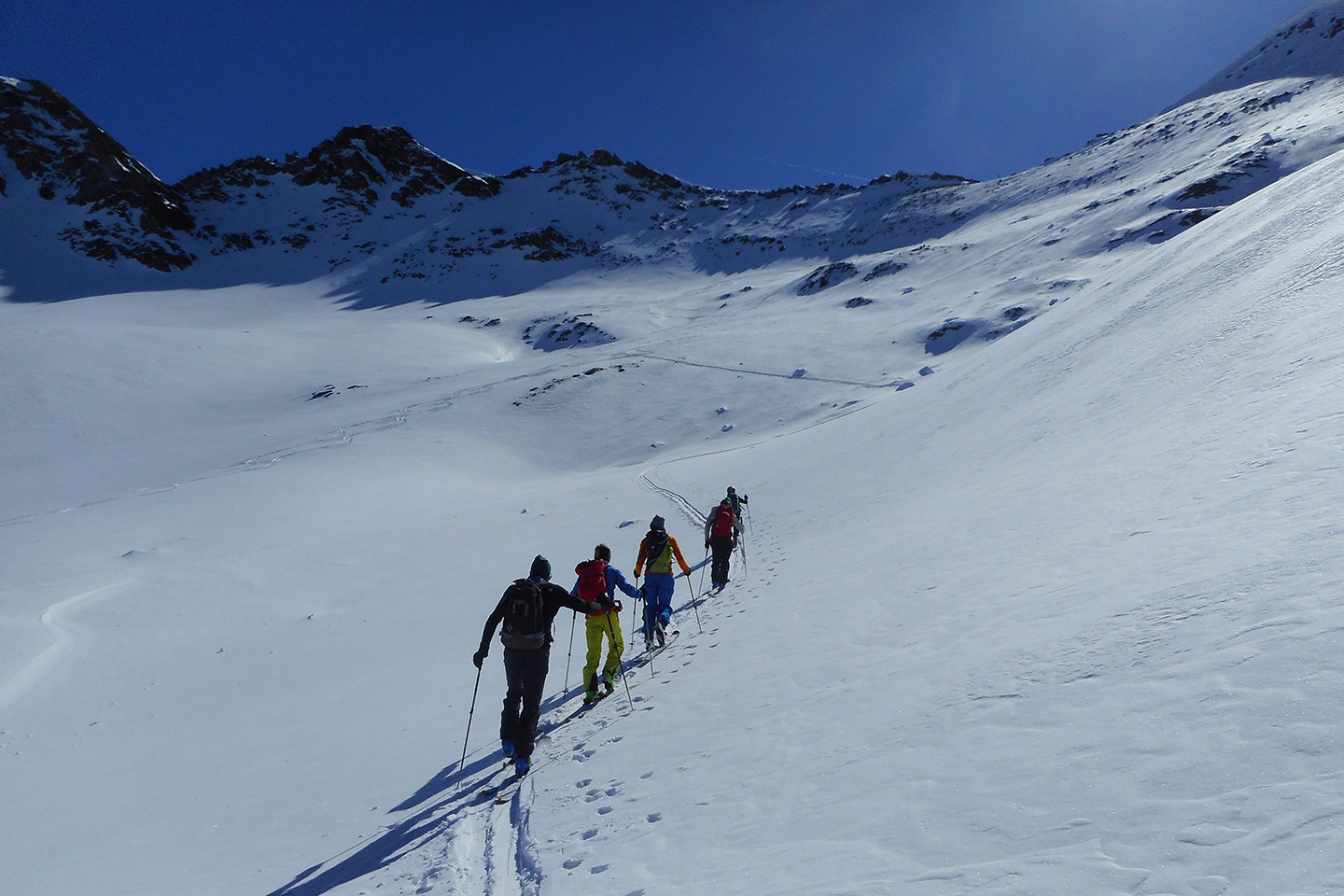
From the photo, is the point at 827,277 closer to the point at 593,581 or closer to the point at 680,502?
the point at 680,502

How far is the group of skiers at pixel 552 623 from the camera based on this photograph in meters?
6.65

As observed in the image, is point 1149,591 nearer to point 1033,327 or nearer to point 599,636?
point 599,636

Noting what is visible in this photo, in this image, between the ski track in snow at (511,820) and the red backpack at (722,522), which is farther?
the red backpack at (722,522)

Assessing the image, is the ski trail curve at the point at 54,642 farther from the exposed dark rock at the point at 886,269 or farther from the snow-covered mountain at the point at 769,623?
the exposed dark rock at the point at 886,269

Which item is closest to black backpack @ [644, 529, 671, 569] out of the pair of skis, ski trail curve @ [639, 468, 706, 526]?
the pair of skis

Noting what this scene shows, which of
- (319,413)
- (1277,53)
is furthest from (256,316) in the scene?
(1277,53)

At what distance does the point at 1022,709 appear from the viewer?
13.7 feet

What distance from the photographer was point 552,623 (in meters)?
6.98

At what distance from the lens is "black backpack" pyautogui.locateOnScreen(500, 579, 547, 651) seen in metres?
6.78

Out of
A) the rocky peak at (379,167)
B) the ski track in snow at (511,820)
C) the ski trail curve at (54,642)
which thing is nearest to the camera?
the ski track in snow at (511,820)

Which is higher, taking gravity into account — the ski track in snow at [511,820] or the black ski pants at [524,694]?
the black ski pants at [524,694]

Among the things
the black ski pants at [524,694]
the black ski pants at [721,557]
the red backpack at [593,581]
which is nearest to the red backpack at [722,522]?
the black ski pants at [721,557]

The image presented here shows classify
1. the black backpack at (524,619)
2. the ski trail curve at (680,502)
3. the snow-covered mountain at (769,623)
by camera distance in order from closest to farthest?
the snow-covered mountain at (769,623) < the black backpack at (524,619) < the ski trail curve at (680,502)

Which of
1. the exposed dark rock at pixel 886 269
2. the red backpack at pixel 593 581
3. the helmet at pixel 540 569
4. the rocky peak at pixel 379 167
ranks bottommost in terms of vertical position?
the red backpack at pixel 593 581
